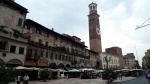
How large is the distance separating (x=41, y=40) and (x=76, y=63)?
15.7 m

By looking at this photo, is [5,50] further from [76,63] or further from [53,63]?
[76,63]

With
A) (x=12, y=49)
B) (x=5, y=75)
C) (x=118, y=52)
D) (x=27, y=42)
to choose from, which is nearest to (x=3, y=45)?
(x=12, y=49)

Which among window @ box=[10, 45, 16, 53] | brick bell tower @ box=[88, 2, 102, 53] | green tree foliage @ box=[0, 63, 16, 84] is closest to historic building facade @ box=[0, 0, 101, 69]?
A: window @ box=[10, 45, 16, 53]

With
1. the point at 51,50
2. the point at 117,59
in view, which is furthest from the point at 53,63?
the point at 117,59

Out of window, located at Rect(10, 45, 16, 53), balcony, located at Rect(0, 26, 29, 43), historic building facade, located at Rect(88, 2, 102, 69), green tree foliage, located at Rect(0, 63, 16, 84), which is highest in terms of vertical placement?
historic building facade, located at Rect(88, 2, 102, 69)

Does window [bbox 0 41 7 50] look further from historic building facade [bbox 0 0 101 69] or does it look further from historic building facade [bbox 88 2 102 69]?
historic building facade [bbox 88 2 102 69]

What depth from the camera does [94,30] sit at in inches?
2616

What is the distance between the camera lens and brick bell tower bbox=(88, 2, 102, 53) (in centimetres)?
6469

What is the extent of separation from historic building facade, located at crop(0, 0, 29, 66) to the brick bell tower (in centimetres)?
4129

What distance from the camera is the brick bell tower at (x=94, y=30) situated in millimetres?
64688

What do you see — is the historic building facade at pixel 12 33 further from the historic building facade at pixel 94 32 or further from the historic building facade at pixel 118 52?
the historic building facade at pixel 118 52

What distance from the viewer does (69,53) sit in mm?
40406

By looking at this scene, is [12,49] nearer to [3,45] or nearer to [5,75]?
[3,45]

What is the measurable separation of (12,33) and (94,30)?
4662cm
